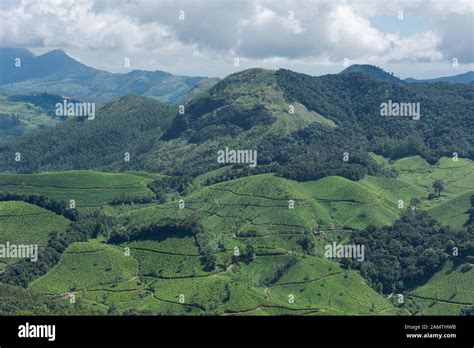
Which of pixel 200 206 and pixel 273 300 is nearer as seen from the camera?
pixel 273 300

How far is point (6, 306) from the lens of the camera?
72.1 metres

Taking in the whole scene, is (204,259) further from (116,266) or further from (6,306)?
(6,306)

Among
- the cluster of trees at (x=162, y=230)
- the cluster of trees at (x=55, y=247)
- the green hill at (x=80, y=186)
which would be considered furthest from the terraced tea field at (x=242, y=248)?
the cluster of trees at (x=55, y=247)

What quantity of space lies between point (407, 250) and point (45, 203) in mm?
80163

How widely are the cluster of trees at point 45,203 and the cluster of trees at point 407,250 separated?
62.7 m

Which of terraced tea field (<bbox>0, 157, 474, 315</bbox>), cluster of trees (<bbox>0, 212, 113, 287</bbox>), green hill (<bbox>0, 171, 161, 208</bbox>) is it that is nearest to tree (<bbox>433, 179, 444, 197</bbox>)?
terraced tea field (<bbox>0, 157, 474, 315</bbox>)

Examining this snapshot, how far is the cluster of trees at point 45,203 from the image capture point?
133 meters

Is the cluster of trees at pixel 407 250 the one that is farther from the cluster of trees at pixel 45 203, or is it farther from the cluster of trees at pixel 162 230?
the cluster of trees at pixel 45 203

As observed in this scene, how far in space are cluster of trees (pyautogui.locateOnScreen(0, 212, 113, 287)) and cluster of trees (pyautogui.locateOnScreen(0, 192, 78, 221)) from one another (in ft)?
8.37

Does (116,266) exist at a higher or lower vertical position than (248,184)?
lower
